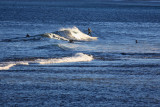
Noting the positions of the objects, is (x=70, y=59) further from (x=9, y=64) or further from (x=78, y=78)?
(x=78, y=78)

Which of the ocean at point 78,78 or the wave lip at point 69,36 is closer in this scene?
the ocean at point 78,78

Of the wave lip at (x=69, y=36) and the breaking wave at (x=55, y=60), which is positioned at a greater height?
the wave lip at (x=69, y=36)

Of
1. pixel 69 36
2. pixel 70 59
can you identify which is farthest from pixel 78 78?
pixel 69 36

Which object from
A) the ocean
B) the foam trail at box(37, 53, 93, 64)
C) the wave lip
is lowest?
the ocean

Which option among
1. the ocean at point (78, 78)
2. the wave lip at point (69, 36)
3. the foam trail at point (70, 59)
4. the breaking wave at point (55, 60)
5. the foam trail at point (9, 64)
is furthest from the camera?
the wave lip at point (69, 36)

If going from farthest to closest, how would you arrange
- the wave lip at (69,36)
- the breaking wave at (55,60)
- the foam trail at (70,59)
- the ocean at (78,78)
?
the wave lip at (69,36)
the foam trail at (70,59)
the breaking wave at (55,60)
the ocean at (78,78)

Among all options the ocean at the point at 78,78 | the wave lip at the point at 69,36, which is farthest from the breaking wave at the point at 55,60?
the wave lip at the point at 69,36

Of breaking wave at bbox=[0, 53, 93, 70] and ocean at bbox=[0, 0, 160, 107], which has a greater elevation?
breaking wave at bbox=[0, 53, 93, 70]

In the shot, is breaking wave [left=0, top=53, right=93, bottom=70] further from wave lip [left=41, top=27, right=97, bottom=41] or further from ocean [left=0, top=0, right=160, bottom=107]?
wave lip [left=41, top=27, right=97, bottom=41]

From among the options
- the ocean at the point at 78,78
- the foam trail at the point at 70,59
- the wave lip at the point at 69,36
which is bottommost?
the ocean at the point at 78,78

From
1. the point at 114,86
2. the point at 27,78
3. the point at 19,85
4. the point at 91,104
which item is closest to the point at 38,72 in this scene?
the point at 27,78

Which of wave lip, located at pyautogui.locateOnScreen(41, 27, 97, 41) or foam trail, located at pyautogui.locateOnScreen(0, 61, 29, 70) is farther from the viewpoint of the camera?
wave lip, located at pyautogui.locateOnScreen(41, 27, 97, 41)

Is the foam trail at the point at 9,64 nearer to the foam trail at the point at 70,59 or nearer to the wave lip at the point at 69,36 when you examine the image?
the foam trail at the point at 70,59

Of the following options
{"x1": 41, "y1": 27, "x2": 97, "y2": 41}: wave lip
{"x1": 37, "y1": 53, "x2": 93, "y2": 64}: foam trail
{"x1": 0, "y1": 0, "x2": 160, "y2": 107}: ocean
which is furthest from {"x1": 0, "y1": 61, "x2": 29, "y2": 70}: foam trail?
{"x1": 41, "y1": 27, "x2": 97, "y2": 41}: wave lip
